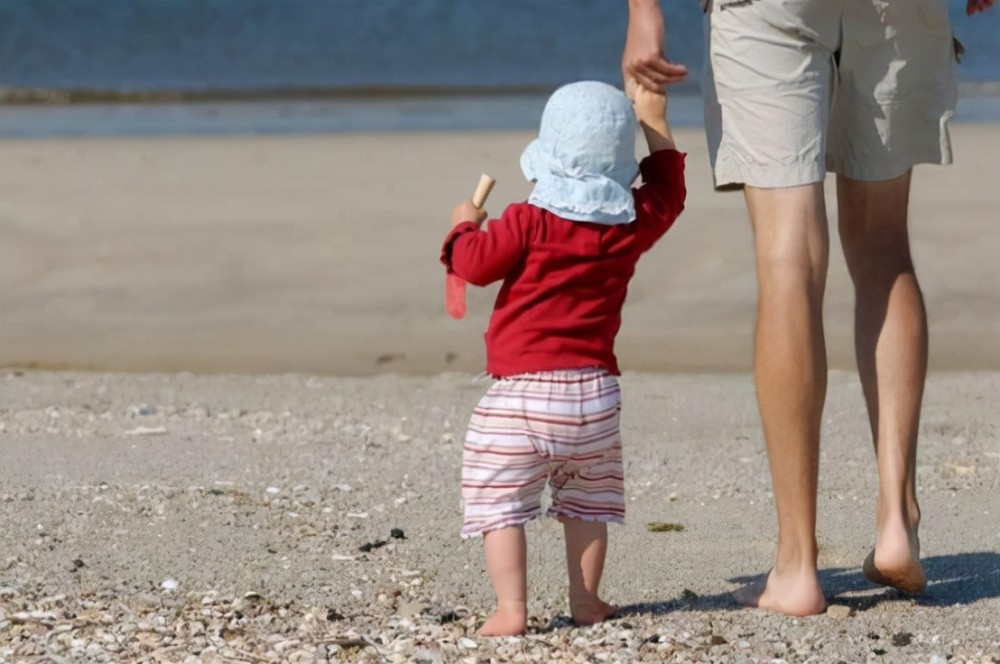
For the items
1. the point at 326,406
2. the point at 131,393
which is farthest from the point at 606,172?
the point at 131,393

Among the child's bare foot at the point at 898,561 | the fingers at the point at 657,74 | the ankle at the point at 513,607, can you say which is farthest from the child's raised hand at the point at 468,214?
the child's bare foot at the point at 898,561

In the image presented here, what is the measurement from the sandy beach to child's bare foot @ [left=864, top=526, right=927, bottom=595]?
60mm

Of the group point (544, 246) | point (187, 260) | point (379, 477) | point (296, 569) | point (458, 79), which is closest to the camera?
point (544, 246)

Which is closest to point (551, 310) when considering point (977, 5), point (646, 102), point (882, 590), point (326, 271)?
point (646, 102)

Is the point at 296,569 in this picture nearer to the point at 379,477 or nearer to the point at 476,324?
the point at 379,477

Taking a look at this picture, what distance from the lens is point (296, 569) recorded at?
11.5 ft

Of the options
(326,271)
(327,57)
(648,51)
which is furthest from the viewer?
(327,57)

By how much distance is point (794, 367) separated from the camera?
3.15m

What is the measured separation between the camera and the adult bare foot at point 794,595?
3.16 m

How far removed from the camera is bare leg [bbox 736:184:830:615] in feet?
10.3

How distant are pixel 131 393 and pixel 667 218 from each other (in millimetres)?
2790

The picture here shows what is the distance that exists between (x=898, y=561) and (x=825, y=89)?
938mm

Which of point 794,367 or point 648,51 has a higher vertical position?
point 648,51

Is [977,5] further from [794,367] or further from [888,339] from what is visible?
[794,367]
